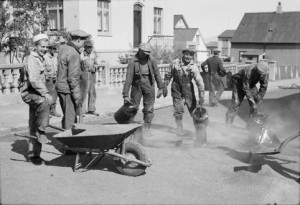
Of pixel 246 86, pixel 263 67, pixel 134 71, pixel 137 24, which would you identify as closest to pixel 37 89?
pixel 134 71

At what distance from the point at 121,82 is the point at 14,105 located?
17.1 ft

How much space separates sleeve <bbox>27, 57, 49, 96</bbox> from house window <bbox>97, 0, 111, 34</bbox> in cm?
1716

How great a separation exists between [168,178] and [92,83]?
6.23m

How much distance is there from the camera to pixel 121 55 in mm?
24453

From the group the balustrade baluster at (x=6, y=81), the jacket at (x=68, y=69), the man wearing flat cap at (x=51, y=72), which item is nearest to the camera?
the jacket at (x=68, y=69)

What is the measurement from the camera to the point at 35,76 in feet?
22.5

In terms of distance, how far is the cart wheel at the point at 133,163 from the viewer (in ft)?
21.7

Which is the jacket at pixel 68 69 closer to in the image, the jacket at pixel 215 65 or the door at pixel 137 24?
the jacket at pixel 215 65

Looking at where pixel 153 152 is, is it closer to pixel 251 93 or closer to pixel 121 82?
pixel 251 93

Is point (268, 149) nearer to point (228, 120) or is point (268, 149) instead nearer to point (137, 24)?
point (228, 120)

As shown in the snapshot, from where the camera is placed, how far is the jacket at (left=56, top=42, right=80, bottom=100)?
7.61 m

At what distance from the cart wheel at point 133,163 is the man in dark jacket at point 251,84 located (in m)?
3.64

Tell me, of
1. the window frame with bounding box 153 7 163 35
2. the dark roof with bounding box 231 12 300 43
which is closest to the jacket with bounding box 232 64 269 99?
the window frame with bounding box 153 7 163 35

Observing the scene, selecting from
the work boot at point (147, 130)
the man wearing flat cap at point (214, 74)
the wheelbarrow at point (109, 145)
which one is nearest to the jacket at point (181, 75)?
the work boot at point (147, 130)
